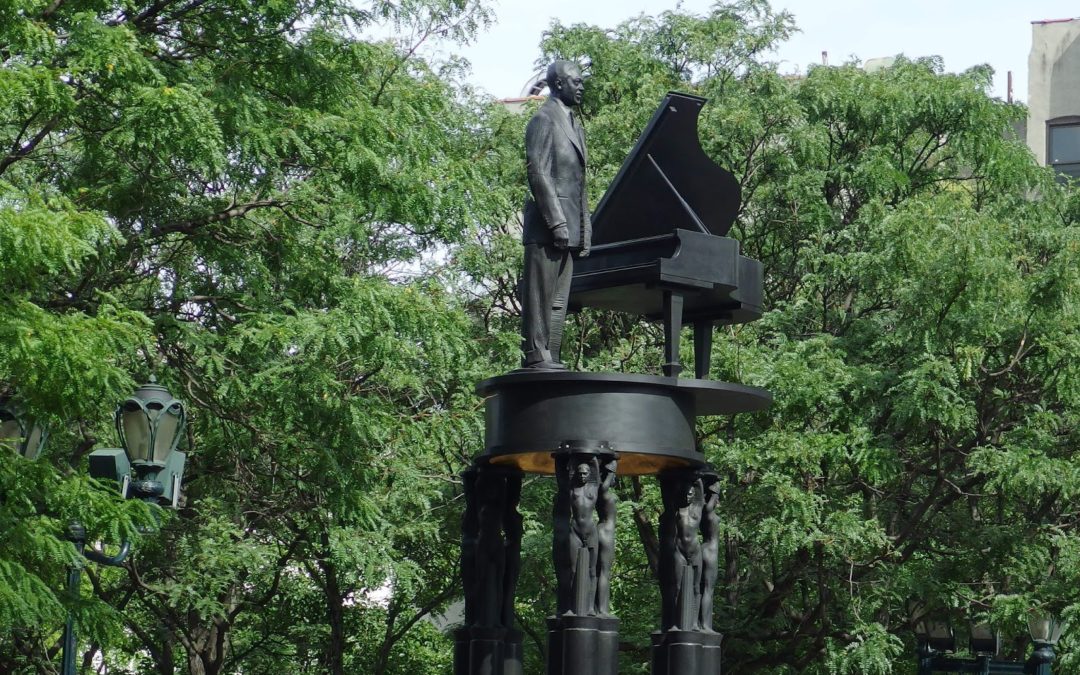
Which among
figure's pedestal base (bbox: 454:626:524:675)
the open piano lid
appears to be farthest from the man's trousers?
figure's pedestal base (bbox: 454:626:524:675)

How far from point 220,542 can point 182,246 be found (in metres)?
4.14

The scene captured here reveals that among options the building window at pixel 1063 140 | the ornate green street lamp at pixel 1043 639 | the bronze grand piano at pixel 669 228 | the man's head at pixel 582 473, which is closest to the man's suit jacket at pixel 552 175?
the bronze grand piano at pixel 669 228

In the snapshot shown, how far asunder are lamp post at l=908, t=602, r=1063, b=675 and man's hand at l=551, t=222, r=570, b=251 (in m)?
8.90

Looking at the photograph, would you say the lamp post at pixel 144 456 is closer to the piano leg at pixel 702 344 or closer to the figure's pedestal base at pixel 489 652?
the figure's pedestal base at pixel 489 652

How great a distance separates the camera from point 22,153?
1559 cm

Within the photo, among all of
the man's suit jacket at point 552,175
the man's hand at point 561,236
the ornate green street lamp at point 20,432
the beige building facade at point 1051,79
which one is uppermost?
the beige building facade at point 1051,79

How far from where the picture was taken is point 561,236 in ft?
37.5

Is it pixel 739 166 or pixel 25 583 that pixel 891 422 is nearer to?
pixel 739 166

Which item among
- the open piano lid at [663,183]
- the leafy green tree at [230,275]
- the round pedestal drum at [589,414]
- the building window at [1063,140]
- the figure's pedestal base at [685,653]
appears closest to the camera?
the round pedestal drum at [589,414]

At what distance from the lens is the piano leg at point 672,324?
11.7 meters

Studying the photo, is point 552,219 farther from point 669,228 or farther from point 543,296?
point 669,228

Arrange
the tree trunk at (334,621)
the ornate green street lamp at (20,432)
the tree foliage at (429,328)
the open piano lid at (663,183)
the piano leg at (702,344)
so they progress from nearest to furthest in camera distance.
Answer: the open piano lid at (663,183) → the piano leg at (702,344) → the ornate green street lamp at (20,432) → the tree foliage at (429,328) → the tree trunk at (334,621)

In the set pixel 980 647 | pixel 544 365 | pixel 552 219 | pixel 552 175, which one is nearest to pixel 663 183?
pixel 552 175

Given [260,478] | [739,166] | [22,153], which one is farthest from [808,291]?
[22,153]
